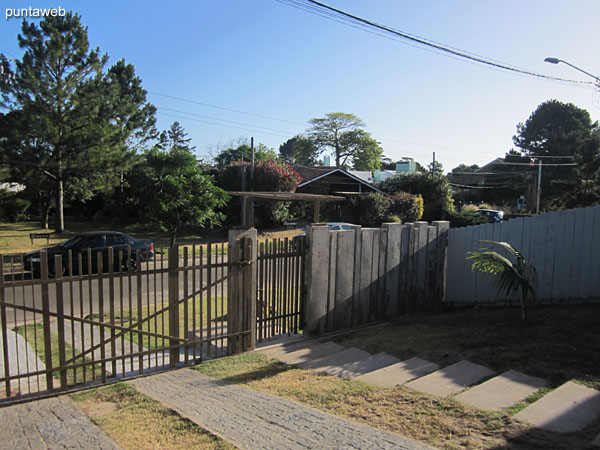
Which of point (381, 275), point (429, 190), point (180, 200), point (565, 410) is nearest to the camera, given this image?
point (565, 410)

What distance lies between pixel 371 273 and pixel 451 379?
3268mm

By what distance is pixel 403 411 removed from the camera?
369cm

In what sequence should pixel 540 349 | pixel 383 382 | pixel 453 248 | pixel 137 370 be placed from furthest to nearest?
1. pixel 453 248
2. pixel 137 370
3. pixel 540 349
4. pixel 383 382

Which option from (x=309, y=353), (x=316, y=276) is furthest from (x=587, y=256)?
(x=309, y=353)

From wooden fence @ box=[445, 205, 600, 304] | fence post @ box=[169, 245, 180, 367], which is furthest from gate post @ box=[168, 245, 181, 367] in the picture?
wooden fence @ box=[445, 205, 600, 304]

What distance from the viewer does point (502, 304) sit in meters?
8.20

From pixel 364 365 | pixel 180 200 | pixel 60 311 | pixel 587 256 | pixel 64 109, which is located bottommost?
pixel 364 365

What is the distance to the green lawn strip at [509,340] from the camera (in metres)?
4.61

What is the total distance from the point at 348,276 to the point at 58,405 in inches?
179

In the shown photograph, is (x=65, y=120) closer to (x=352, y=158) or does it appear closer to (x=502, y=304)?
(x=502, y=304)

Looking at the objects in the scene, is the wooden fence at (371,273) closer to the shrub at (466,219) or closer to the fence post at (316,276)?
the fence post at (316,276)

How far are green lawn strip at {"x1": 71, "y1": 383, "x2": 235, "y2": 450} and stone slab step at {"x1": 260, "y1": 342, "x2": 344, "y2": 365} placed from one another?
2013 millimetres

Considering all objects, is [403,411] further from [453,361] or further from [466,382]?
[453,361]

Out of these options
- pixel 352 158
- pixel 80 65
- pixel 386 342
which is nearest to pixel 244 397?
pixel 386 342
